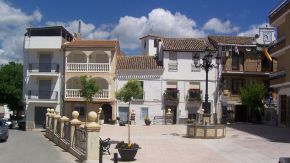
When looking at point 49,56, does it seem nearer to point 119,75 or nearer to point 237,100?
point 119,75

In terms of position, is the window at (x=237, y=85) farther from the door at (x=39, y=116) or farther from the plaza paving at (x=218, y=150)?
the plaza paving at (x=218, y=150)

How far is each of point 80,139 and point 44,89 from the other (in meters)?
33.8

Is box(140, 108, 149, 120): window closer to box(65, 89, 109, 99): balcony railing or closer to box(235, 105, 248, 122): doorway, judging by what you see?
box(65, 89, 109, 99): balcony railing

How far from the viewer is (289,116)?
36312mm

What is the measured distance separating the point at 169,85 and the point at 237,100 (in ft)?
24.3

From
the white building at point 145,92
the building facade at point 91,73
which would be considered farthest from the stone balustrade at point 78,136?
the white building at point 145,92

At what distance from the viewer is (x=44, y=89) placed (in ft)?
174

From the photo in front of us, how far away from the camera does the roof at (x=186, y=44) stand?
49.6 m

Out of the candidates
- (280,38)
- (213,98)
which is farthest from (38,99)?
(280,38)

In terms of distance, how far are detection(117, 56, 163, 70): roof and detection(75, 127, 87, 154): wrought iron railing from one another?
28.8 metres

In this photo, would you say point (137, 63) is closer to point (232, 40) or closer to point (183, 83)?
point (183, 83)

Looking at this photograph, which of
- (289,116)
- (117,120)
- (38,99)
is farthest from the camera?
(38,99)

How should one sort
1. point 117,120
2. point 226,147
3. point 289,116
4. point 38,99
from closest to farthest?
point 226,147 < point 289,116 < point 117,120 < point 38,99

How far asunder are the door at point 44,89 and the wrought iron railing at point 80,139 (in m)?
31.8
